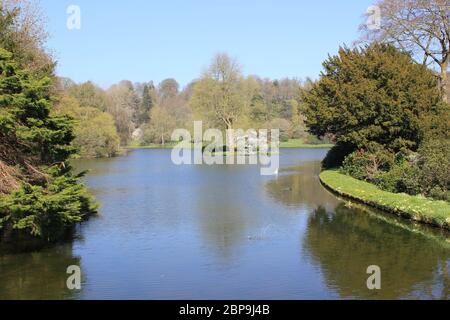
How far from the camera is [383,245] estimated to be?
1655 cm

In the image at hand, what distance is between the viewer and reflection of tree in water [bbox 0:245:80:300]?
39.9 ft

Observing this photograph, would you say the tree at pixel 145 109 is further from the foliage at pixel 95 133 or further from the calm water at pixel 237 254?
the calm water at pixel 237 254

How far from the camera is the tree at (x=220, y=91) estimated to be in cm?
6794

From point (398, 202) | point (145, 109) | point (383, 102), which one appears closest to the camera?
point (398, 202)

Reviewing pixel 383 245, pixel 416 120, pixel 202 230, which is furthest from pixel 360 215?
pixel 416 120

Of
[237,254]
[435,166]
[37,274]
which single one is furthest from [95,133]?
[37,274]

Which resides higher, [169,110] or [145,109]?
[145,109]

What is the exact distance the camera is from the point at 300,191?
3008cm

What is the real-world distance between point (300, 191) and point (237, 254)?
591 inches

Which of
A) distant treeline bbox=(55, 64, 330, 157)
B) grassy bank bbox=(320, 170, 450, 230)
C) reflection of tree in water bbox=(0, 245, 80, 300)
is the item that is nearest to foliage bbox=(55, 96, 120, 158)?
distant treeline bbox=(55, 64, 330, 157)

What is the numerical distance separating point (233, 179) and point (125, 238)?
19.4 meters

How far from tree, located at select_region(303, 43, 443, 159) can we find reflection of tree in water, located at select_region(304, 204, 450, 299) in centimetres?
1013

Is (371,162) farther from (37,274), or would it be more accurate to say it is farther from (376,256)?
(37,274)
